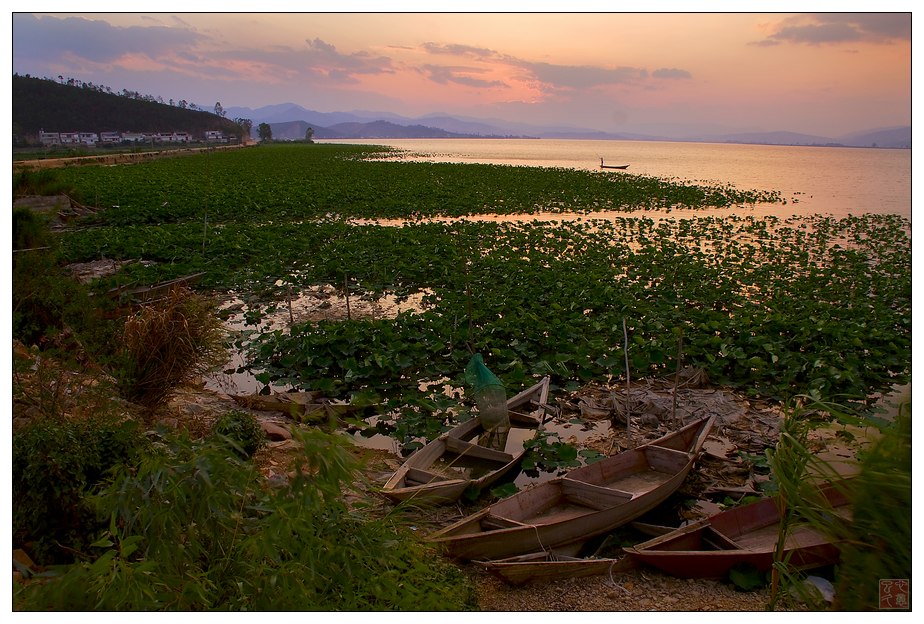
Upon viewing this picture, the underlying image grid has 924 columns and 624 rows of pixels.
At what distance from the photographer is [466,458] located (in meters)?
5.36

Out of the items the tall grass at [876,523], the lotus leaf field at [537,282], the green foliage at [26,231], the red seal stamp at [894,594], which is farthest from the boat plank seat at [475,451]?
the green foliage at [26,231]

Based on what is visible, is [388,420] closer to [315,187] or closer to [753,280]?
[753,280]

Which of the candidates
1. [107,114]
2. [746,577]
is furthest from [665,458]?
[107,114]

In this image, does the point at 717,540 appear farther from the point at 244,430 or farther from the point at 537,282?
the point at 537,282

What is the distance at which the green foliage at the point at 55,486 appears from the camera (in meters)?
3.30

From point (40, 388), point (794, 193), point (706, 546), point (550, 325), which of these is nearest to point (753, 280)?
point (550, 325)

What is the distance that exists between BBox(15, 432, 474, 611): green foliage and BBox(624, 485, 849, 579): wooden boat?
4.47 ft

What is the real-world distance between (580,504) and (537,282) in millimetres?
6125

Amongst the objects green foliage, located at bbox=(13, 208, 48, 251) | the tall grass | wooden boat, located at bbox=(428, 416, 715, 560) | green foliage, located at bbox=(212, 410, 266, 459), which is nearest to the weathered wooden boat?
wooden boat, located at bbox=(428, 416, 715, 560)

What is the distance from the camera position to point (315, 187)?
79.9ft

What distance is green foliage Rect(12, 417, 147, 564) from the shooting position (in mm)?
3299

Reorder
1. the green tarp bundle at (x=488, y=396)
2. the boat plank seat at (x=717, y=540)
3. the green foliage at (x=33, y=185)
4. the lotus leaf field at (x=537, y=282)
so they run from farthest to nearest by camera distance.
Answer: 1. the green foliage at (x=33, y=185)
2. the lotus leaf field at (x=537, y=282)
3. the green tarp bundle at (x=488, y=396)
4. the boat plank seat at (x=717, y=540)

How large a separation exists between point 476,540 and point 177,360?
10.5 ft

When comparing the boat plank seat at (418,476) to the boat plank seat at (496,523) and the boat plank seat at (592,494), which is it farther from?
the boat plank seat at (592,494)
